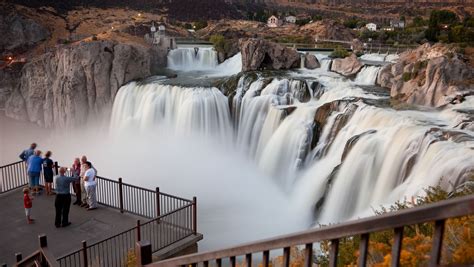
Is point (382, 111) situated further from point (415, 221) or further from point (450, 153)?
point (415, 221)

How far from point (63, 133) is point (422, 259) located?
1503 inches

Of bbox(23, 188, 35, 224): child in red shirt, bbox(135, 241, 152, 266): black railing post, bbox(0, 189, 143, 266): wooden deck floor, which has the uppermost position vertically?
bbox(135, 241, 152, 266): black railing post

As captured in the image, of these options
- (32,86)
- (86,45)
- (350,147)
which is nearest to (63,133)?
(32,86)

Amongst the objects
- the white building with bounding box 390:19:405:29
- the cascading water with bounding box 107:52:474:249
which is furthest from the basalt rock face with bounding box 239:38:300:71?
the white building with bounding box 390:19:405:29

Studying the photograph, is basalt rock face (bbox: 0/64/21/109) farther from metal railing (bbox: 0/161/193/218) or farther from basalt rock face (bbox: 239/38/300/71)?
basalt rock face (bbox: 239/38/300/71)

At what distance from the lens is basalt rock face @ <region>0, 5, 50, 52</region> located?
4838cm

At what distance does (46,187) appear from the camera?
16.8m

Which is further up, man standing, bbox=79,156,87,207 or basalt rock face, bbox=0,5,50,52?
basalt rock face, bbox=0,5,50,52

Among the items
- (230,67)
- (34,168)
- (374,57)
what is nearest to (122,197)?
(34,168)

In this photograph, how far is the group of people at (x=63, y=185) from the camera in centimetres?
1402

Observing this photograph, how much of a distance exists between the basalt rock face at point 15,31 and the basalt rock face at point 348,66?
33.6m

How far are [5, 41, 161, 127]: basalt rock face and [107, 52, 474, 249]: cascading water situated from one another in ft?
8.79

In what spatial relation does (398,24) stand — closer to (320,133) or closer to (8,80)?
(320,133)

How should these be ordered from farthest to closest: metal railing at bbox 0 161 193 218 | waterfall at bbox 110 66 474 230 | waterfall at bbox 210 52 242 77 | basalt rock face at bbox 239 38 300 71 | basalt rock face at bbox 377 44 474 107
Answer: waterfall at bbox 210 52 242 77 < basalt rock face at bbox 239 38 300 71 < basalt rock face at bbox 377 44 474 107 < waterfall at bbox 110 66 474 230 < metal railing at bbox 0 161 193 218
